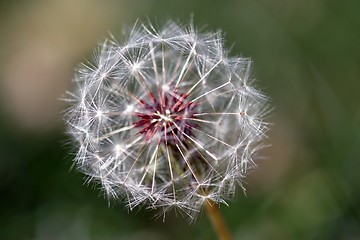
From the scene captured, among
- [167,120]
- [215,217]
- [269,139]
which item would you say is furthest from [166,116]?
[269,139]

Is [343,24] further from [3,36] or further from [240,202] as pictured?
[3,36]

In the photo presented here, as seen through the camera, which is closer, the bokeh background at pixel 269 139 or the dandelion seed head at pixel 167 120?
the dandelion seed head at pixel 167 120

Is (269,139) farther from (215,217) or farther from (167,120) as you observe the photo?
(167,120)

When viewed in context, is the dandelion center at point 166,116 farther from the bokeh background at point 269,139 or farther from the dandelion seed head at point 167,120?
the bokeh background at point 269,139

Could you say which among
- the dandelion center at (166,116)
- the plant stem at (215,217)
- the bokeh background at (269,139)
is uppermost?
the bokeh background at (269,139)

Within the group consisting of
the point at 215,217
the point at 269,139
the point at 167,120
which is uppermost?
the point at 269,139

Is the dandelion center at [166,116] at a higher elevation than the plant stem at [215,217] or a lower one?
higher

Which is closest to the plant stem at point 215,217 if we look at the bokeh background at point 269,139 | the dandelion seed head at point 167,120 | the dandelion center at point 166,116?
the dandelion seed head at point 167,120

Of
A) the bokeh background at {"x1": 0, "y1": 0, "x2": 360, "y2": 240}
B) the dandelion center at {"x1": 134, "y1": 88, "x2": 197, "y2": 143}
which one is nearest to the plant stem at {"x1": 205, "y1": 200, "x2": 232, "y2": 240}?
the dandelion center at {"x1": 134, "y1": 88, "x2": 197, "y2": 143}
